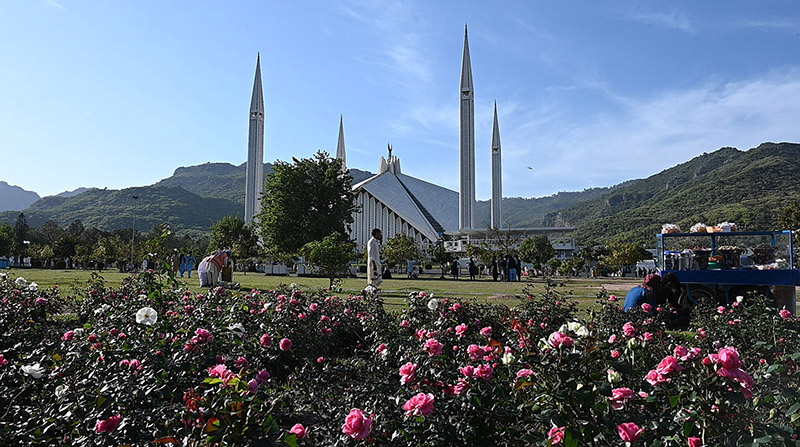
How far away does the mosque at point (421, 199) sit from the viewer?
156 ft

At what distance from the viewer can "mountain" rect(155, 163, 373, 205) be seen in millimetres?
148750

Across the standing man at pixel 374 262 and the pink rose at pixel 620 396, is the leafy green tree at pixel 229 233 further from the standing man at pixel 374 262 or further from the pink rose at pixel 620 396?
the pink rose at pixel 620 396

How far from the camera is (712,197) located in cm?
6159

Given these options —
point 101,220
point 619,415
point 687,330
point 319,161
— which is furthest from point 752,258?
point 101,220

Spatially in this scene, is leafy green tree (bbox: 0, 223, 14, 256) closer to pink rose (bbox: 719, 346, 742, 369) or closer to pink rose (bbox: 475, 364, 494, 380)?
pink rose (bbox: 475, 364, 494, 380)

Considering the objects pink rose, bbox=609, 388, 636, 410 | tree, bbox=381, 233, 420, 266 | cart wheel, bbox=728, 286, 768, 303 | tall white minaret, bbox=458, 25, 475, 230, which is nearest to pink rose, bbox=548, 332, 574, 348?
pink rose, bbox=609, 388, 636, 410

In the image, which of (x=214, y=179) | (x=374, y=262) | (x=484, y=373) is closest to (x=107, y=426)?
(x=484, y=373)

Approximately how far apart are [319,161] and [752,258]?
21.3m

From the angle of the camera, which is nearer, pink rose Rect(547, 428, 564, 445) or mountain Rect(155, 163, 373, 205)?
pink rose Rect(547, 428, 564, 445)

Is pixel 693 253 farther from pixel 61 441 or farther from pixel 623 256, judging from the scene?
pixel 623 256

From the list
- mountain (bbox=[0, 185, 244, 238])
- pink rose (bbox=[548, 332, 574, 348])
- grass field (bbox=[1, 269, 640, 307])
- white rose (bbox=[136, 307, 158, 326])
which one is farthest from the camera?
mountain (bbox=[0, 185, 244, 238])

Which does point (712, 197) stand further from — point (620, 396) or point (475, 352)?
point (620, 396)

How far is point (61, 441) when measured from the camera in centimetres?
170

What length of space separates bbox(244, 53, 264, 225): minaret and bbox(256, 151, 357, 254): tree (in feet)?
85.4
